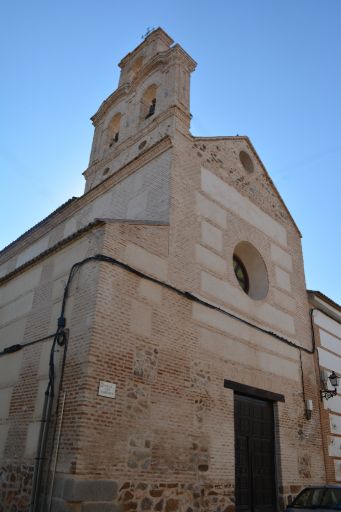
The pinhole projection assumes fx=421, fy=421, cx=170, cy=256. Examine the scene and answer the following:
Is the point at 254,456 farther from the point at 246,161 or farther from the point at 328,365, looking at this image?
the point at 246,161

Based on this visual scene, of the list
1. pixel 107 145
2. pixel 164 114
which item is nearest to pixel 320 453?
pixel 164 114

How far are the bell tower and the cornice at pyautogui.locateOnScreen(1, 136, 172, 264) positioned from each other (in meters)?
0.59

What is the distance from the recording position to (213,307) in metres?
8.78

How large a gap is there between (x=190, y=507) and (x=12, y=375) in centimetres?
392

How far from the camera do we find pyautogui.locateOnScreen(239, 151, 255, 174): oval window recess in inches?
505

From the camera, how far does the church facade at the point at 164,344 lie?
246 inches

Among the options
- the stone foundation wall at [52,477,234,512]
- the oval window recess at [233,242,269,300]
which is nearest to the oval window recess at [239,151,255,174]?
the oval window recess at [233,242,269,300]

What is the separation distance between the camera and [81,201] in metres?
11.9

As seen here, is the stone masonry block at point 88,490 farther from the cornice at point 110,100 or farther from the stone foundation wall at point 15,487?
the cornice at point 110,100

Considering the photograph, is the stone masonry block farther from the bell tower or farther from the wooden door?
the bell tower

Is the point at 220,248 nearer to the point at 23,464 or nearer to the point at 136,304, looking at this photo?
the point at 136,304

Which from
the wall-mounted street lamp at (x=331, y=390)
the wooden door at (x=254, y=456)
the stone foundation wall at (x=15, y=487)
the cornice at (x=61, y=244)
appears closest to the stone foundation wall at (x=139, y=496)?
the wooden door at (x=254, y=456)

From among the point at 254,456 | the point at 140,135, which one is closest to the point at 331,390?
the point at 254,456

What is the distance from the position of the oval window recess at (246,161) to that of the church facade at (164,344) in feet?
0.18
